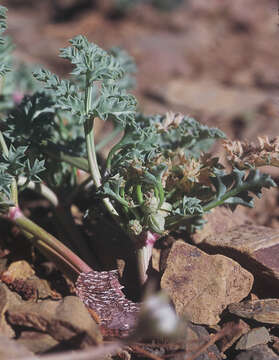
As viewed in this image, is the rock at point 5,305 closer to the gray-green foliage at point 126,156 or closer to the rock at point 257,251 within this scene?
the gray-green foliage at point 126,156

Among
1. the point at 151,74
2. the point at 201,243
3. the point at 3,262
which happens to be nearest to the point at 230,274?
the point at 201,243

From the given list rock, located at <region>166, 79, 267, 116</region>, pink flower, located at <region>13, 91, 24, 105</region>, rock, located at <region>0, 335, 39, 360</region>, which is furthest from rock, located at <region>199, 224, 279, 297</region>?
rock, located at <region>166, 79, 267, 116</region>

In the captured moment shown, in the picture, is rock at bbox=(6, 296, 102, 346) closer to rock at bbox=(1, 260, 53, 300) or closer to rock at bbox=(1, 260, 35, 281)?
rock at bbox=(1, 260, 53, 300)

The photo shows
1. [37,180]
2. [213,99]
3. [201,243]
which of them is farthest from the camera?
[213,99]

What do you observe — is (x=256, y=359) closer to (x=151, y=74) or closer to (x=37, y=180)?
(x=37, y=180)

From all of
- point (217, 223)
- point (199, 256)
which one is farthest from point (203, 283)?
point (217, 223)

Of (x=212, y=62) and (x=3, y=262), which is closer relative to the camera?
(x=3, y=262)
